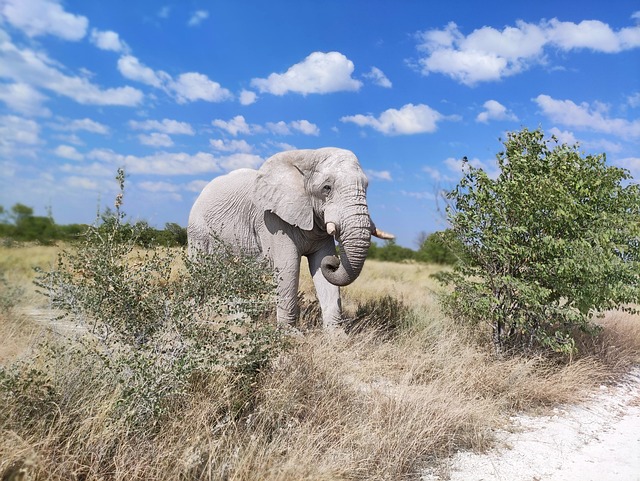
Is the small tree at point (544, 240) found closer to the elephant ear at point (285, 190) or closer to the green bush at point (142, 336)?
the elephant ear at point (285, 190)

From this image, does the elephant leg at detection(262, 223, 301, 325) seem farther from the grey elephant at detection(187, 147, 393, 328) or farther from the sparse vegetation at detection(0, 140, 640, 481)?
the sparse vegetation at detection(0, 140, 640, 481)

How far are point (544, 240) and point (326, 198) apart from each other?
2.88 m

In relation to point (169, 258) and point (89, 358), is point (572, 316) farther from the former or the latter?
point (89, 358)

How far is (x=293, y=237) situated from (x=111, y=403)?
426 centimetres

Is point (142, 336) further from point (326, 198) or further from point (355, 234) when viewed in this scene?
point (326, 198)

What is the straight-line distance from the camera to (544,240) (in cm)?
698

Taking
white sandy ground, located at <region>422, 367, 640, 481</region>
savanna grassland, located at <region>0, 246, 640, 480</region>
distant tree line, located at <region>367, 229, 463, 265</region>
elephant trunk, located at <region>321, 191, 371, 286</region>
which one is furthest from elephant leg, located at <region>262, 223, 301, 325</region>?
distant tree line, located at <region>367, 229, 463, 265</region>

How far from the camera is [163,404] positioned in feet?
13.3

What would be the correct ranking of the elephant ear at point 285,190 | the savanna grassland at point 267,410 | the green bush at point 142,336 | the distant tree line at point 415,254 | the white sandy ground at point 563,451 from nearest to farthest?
the savanna grassland at point 267,410 < the green bush at point 142,336 < the white sandy ground at point 563,451 < the elephant ear at point 285,190 < the distant tree line at point 415,254

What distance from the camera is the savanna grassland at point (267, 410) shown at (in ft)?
11.8

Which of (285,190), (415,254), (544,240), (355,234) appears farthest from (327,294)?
(415,254)

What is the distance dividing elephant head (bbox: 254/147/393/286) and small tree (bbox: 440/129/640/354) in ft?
5.29

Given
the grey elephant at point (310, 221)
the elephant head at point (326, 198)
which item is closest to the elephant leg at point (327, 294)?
the grey elephant at point (310, 221)

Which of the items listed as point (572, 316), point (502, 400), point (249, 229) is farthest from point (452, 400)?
point (249, 229)
